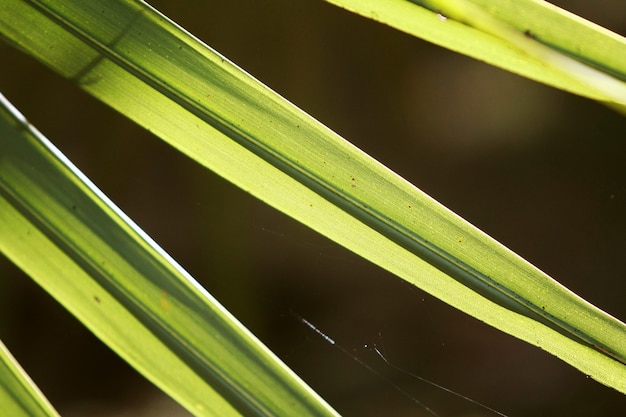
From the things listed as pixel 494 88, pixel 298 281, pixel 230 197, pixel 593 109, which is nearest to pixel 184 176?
pixel 230 197

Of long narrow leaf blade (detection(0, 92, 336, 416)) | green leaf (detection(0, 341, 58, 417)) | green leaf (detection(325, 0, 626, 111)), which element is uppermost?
green leaf (detection(325, 0, 626, 111))

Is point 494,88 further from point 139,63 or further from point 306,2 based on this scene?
point 139,63

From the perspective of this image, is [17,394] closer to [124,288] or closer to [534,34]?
[124,288]

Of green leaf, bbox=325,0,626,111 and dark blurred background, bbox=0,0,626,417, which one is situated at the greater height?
dark blurred background, bbox=0,0,626,417

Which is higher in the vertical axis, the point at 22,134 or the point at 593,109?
the point at 593,109

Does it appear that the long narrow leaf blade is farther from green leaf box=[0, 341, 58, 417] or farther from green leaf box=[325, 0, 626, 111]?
green leaf box=[325, 0, 626, 111]

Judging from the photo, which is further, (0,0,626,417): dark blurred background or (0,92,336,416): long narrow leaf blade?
(0,0,626,417): dark blurred background

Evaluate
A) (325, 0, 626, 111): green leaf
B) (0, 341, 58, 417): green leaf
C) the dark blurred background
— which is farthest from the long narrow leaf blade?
the dark blurred background
